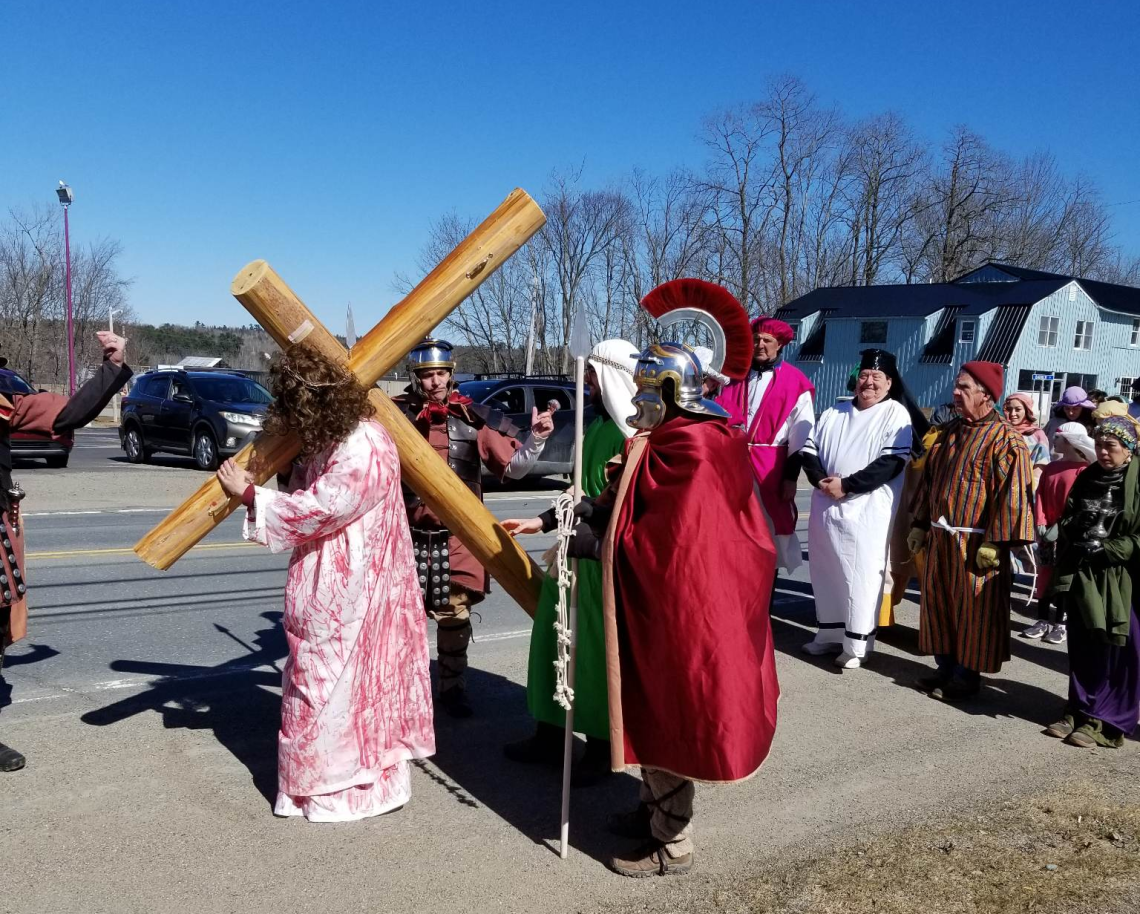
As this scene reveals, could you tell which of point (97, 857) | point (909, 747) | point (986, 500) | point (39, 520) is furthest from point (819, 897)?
point (39, 520)

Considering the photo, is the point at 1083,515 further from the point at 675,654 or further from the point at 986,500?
the point at 675,654

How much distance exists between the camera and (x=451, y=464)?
514cm

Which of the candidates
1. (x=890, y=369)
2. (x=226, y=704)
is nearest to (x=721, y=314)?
(x=890, y=369)

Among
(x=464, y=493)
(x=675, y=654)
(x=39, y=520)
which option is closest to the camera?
(x=675, y=654)

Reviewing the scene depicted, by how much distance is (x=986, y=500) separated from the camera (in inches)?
229

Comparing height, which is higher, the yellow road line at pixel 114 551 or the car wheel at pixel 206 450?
the car wheel at pixel 206 450

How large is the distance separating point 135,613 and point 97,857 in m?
3.85

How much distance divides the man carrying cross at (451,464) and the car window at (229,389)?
12863mm

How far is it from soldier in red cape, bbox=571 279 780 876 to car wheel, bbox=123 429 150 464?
17272 mm

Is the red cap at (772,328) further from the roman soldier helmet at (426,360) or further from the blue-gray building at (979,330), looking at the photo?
the blue-gray building at (979,330)

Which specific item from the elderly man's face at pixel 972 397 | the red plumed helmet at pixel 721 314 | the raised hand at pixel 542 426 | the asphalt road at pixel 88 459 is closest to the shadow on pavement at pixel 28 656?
the raised hand at pixel 542 426

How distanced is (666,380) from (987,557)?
123 inches

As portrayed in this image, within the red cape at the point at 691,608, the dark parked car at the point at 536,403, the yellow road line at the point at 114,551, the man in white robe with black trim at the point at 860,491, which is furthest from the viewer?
the dark parked car at the point at 536,403

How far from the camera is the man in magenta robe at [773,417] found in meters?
6.88
